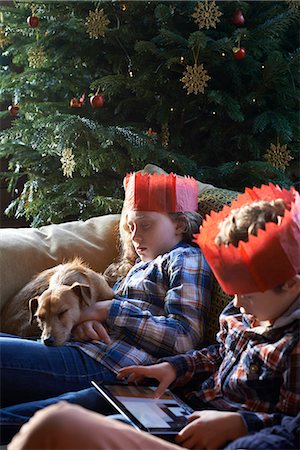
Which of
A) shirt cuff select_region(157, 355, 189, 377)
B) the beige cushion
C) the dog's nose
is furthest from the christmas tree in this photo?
shirt cuff select_region(157, 355, 189, 377)

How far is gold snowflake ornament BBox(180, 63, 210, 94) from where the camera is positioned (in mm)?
3094

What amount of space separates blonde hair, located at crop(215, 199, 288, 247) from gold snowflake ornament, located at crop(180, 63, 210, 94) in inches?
62.1

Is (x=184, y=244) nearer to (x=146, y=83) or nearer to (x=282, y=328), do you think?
(x=282, y=328)

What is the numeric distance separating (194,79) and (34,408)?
5.96 feet

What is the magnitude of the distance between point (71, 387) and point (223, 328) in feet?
1.52

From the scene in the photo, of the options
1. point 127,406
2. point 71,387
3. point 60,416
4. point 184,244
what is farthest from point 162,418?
point 184,244

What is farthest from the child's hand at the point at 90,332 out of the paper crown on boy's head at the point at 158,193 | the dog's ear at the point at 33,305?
the paper crown on boy's head at the point at 158,193

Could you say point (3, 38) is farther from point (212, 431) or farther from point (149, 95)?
point (212, 431)

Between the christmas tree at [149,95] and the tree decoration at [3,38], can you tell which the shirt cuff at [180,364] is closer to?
the christmas tree at [149,95]

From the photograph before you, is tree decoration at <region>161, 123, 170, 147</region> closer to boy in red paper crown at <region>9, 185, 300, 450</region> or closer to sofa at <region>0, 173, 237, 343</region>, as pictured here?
sofa at <region>0, 173, 237, 343</region>

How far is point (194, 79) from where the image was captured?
3107 millimetres

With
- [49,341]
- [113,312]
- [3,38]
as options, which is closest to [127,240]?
[113,312]

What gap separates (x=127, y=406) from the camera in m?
1.64

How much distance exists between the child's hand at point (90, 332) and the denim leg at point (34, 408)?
0.73ft
